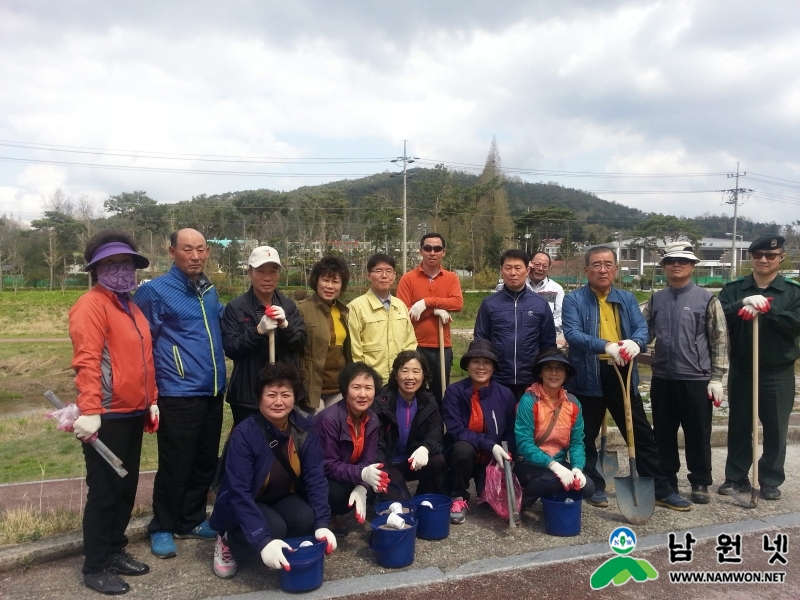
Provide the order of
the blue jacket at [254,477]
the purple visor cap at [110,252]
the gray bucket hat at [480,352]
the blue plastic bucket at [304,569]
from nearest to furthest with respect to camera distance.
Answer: the blue plastic bucket at [304,569] → the blue jacket at [254,477] → the purple visor cap at [110,252] → the gray bucket hat at [480,352]

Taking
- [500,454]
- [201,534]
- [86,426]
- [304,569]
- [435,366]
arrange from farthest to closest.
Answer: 1. [435,366]
2. [500,454]
3. [201,534]
4. [304,569]
5. [86,426]

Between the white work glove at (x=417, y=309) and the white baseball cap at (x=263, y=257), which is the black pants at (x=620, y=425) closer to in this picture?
the white work glove at (x=417, y=309)

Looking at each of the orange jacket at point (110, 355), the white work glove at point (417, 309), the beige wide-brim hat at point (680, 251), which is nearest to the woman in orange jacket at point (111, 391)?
the orange jacket at point (110, 355)

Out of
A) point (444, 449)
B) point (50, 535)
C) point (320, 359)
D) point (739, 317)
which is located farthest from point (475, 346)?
point (50, 535)

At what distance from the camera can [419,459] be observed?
4.04 metres

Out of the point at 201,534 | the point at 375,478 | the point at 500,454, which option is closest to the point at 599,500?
the point at 500,454

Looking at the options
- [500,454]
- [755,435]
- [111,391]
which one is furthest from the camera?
[755,435]

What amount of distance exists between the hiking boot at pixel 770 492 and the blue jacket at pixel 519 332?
2071mm

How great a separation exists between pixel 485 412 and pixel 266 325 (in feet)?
5.77

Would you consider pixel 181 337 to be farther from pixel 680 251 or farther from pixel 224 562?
pixel 680 251

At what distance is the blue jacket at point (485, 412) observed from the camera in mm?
4434

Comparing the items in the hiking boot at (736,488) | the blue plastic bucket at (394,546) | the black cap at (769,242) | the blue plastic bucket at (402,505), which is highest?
the black cap at (769,242)

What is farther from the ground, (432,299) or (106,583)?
(432,299)

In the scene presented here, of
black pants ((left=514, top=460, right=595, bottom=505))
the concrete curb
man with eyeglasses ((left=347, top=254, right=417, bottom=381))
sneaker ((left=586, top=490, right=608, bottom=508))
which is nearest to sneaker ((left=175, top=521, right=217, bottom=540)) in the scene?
the concrete curb
